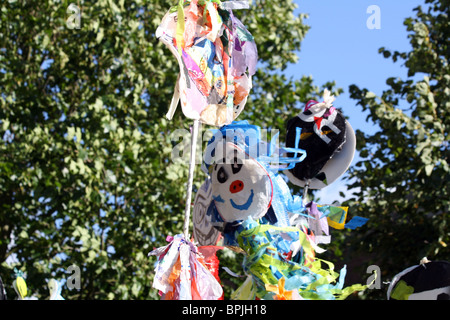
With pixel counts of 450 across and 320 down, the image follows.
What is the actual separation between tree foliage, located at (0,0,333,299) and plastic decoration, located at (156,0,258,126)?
3.31m

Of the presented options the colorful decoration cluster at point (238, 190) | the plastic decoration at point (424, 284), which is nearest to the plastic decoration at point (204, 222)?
the colorful decoration cluster at point (238, 190)

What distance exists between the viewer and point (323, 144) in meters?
2.69

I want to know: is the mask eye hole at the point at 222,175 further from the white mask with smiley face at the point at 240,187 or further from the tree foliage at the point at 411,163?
the tree foliage at the point at 411,163

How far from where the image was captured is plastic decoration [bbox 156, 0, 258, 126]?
6.28 ft

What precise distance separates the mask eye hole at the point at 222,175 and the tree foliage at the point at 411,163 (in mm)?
2907

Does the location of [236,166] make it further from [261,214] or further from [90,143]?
[90,143]

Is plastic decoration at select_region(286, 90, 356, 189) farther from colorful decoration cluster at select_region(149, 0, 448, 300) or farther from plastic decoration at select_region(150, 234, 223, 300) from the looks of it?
plastic decoration at select_region(150, 234, 223, 300)

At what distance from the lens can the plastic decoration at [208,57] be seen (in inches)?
75.3

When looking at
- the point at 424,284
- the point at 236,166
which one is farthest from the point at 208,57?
the point at 424,284

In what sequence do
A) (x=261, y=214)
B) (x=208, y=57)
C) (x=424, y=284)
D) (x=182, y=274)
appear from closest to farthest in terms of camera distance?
(x=182, y=274), (x=424, y=284), (x=208, y=57), (x=261, y=214)

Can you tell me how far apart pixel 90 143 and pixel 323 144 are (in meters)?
3.19

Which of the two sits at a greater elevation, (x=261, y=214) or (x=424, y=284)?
(x=261, y=214)

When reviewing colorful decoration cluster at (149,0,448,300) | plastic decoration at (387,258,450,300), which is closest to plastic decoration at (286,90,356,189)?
colorful decoration cluster at (149,0,448,300)

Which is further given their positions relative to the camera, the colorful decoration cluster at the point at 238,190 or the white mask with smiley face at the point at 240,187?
the white mask with smiley face at the point at 240,187
